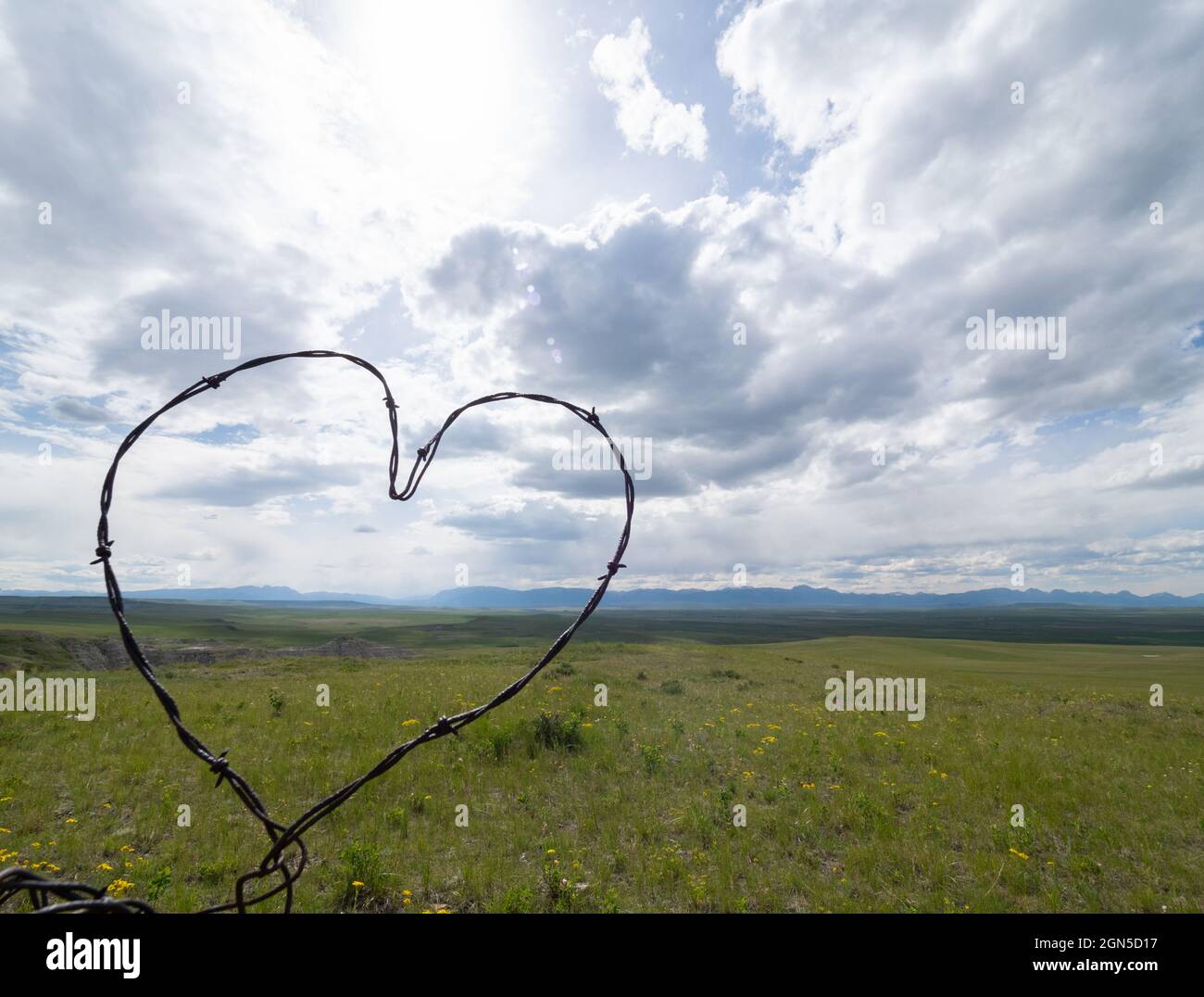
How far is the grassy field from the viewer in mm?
7082

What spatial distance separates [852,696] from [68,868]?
69.7 ft

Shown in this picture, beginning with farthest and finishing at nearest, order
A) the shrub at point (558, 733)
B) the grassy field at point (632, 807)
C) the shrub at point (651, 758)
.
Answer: the shrub at point (558, 733)
the shrub at point (651, 758)
the grassy field at point (632, 807)

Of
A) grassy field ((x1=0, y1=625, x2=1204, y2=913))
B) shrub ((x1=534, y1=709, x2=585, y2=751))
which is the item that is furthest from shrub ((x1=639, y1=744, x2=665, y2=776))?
shrub ((x1=534, y1=709, x2=585, y2=751))

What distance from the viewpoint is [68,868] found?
7.32 meters

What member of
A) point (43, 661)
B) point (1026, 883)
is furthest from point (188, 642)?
point (1026, 883)

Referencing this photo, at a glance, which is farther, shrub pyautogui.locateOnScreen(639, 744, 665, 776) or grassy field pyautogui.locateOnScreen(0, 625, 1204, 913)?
shrub pyautogui.locateOnScreen(639, 744, 665, 776)

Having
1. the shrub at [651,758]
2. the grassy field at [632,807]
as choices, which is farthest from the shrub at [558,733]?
the shrub at [651,758]

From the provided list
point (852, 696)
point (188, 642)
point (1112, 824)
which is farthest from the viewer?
point (188, 642)

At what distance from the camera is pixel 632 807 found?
9453 millimetres

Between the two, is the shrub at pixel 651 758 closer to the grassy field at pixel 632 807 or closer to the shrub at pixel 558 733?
the grassy field at pixel 632 807

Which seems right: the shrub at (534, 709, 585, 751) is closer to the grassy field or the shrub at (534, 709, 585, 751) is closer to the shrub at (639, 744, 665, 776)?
the grassy field

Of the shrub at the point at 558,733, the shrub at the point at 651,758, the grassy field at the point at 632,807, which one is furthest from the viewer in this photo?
the shrub at the point at 558,733

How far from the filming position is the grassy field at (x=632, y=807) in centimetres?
708
